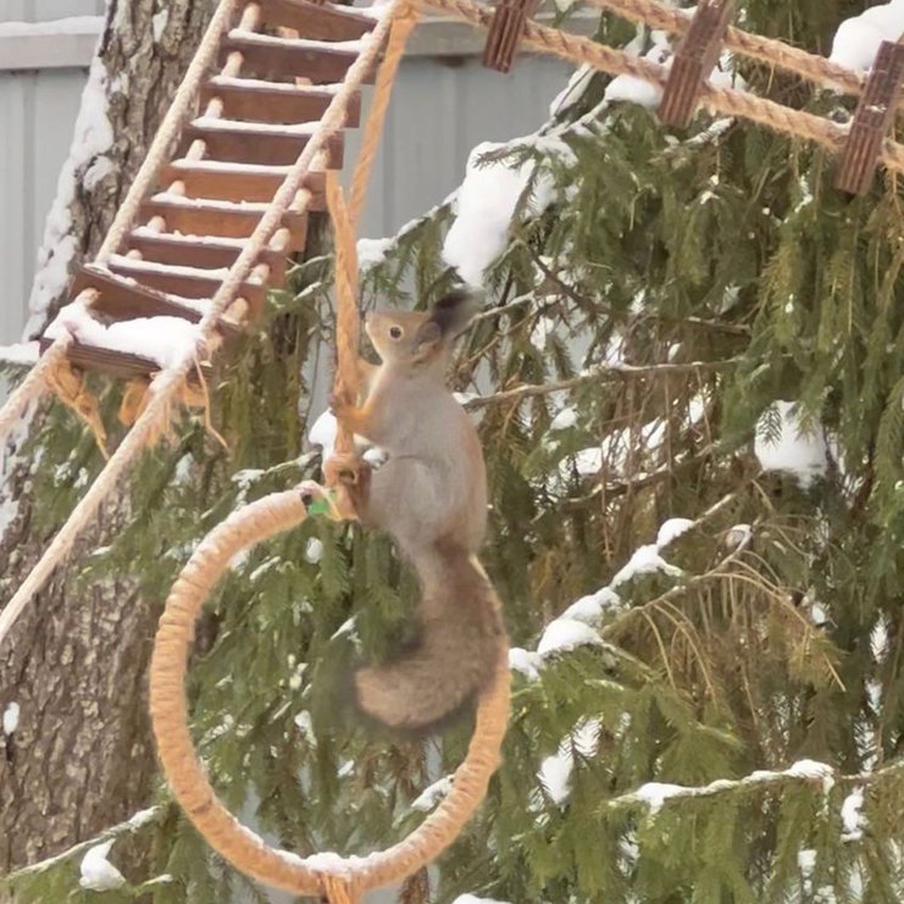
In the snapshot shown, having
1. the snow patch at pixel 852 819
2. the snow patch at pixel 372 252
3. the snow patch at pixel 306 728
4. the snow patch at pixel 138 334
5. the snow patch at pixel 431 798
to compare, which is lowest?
the snow patch at pixel 306 728

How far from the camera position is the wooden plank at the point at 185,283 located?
52.4 inches

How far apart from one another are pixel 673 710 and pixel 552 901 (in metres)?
0.30

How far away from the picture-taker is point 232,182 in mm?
1439

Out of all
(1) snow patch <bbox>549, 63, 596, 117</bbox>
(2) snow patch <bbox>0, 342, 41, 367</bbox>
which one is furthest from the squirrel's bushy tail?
(2) snow patch <bbox>0, 342, 41, 367</bbox>

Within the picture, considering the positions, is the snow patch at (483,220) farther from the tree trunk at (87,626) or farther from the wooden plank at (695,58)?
the wooden plank at (695,58)

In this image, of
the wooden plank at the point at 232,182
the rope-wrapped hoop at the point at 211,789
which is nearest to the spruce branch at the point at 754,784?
the rope-wrapped hoop at the point at 211,789

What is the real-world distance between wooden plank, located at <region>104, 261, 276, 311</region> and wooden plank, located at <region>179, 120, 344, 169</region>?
146 millimetres

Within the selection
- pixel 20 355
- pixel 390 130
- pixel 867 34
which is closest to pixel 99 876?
pixel 20 355

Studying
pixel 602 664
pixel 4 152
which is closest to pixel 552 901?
pixel 602 664

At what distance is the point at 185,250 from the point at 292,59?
0.23m

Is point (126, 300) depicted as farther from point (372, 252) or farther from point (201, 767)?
point (372, 252)

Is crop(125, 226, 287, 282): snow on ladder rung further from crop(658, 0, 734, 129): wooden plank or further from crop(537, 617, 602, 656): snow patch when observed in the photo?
crop(537, 617, 602, 656): snow patch

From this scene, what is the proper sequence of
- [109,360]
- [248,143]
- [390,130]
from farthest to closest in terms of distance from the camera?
[390,130]
[248,143]
[109,360]

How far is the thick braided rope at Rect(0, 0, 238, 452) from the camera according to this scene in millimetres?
1225
